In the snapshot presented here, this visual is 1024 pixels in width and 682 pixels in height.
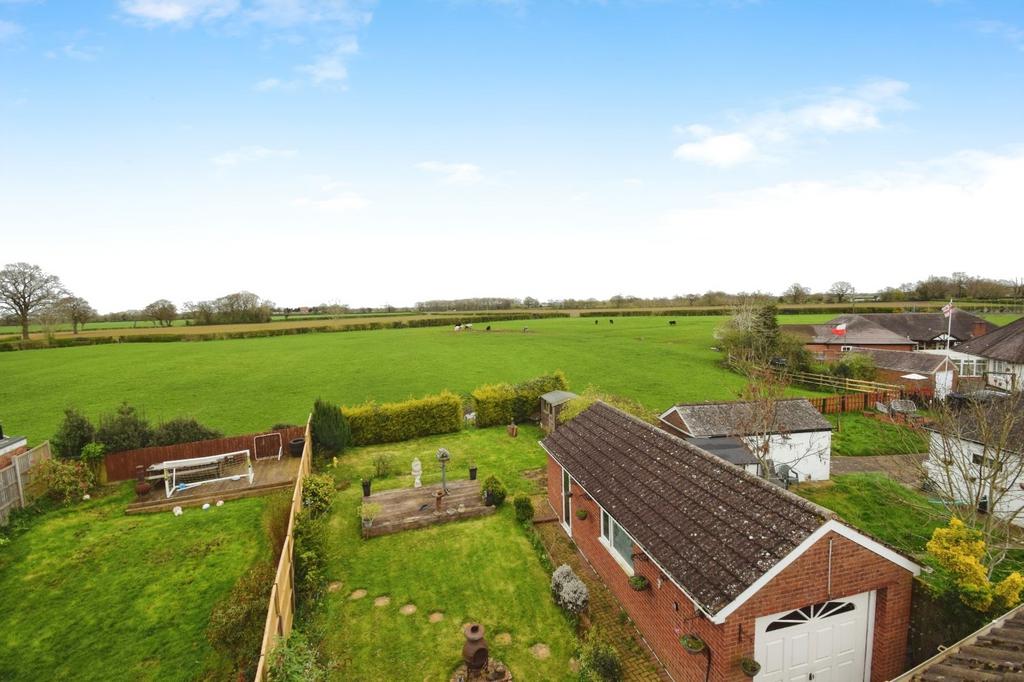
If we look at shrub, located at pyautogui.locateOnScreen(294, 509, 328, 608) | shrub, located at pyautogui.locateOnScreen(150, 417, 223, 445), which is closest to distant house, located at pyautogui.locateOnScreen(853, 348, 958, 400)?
shrub, located at pyautogui.locateOnScreen(294, 509, 328, 608)

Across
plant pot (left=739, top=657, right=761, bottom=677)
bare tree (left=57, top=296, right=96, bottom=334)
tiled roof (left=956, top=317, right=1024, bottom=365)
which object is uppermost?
bare tree (left=57, top=296, right=96, bottom=334)

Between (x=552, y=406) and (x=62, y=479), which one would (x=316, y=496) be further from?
(x=552, y=406)

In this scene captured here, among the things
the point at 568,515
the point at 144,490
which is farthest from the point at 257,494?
the point at 568,515

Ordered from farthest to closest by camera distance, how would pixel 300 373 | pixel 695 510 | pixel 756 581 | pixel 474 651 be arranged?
pixel 300 373, pixel 695 510, pixel 474 651, pixel 756 581

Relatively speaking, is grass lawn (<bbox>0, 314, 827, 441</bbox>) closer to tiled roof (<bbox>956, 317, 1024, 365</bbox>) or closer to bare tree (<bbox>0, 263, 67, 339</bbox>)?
bare tree (<bbox>0, 263, 67, 339</bbox>)

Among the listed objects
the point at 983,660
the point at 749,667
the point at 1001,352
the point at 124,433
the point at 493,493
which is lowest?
the point at 493,493

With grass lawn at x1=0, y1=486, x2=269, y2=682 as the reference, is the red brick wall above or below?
above

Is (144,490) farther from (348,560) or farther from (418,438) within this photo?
(418,438)

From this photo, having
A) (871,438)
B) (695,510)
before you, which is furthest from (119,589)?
(871,438)
